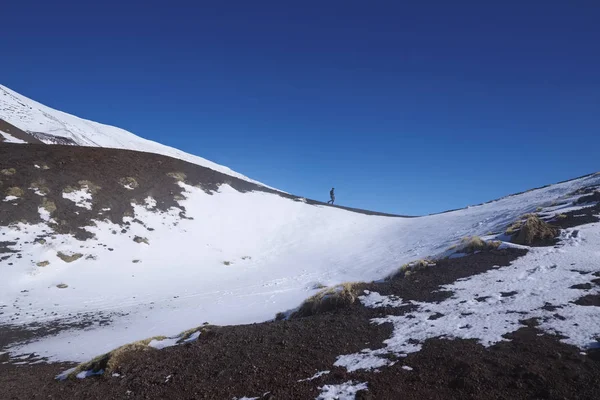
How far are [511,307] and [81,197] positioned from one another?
30.1 meters

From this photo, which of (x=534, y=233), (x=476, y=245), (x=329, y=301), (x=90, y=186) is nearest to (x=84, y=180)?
(x=90, y=186)

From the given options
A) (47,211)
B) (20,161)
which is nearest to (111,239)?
(47,211)

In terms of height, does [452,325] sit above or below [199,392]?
above

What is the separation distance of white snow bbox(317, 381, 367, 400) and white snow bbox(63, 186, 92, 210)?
27.0m

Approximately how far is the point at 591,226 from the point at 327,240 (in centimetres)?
2095

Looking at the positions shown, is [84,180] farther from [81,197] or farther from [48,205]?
[48,205]

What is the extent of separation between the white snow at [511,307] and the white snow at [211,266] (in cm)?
9

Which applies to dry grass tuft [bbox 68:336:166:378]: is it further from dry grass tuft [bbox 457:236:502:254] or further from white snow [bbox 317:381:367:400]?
dry grass tuft [bbox 457:236:502:254]

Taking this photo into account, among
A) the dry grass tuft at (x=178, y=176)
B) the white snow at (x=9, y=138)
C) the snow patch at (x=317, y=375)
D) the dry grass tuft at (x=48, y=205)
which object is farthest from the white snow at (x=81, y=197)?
the snow patch at (x=317, y=375)

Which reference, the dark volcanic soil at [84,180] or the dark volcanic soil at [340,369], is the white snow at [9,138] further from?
the dark volcanic soil at [340,369]

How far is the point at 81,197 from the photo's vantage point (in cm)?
2806

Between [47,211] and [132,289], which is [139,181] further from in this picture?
[132,289]

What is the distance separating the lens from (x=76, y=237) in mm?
24328

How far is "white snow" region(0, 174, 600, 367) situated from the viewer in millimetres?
14273
